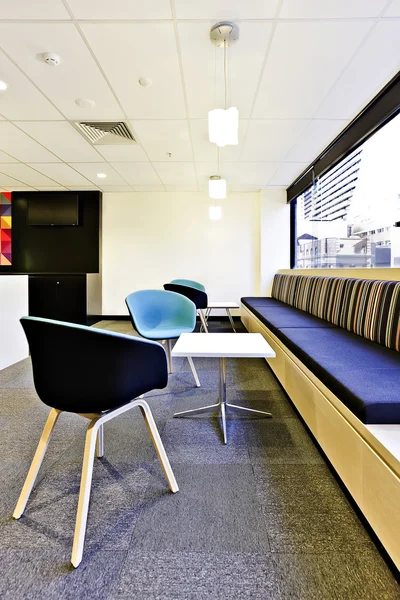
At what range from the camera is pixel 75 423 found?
215cm

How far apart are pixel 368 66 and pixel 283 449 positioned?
2985 millimetres

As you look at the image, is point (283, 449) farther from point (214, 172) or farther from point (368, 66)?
point (214, 172)

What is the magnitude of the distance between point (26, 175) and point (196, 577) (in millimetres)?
5870

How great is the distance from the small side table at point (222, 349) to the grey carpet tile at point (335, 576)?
799mm

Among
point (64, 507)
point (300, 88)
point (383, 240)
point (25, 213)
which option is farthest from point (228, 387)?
point (25, 213)

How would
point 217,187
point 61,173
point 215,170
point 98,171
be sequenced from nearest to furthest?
point 217,187, point 215,170, point 98,171, point 61,173

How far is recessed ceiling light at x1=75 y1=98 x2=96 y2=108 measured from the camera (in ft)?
9.60

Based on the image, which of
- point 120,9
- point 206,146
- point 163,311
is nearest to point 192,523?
point 163,311

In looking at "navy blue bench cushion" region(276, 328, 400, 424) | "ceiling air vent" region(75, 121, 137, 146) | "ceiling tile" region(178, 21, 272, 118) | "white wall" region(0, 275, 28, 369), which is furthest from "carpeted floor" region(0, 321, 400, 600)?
"ceiling air vent" region(75, 121, 137, 146)

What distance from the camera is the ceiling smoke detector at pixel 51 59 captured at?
230 centimetres

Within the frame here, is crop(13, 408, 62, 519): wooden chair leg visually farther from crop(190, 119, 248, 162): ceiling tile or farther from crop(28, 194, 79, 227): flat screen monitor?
crop(28, 194, 79, 227): flat screen monitor

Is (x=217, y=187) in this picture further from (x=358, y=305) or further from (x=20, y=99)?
(x=358, y=305)

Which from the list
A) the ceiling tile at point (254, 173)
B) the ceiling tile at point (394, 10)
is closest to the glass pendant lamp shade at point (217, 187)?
the ceiling tile at point (254, 173)

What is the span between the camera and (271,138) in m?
3.67
